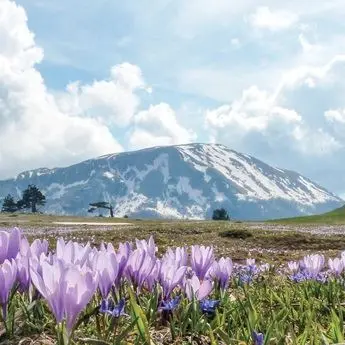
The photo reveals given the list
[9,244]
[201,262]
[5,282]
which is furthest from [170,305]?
[9,244]

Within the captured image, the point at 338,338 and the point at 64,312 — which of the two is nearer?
the point at 64,312

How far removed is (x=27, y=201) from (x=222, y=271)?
431 ft

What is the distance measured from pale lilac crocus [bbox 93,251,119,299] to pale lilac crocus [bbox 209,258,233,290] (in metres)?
1.03

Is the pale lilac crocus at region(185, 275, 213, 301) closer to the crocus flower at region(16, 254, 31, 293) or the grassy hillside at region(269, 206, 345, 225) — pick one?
the crocus flower at region(16, 254, 31, 293)

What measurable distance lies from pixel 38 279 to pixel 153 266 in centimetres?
98

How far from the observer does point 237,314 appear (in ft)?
9.46

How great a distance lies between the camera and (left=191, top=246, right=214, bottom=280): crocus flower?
3273 mm

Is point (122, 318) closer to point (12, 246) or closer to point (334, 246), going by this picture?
point (12, 246)

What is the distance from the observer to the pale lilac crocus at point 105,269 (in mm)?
2494

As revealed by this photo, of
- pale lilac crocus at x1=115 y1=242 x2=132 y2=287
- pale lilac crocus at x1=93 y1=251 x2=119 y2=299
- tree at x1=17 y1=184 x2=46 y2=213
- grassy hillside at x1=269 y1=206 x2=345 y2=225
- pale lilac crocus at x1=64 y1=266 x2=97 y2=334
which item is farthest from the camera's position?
tree at x1=17 y1=184 x2=46 y2=213

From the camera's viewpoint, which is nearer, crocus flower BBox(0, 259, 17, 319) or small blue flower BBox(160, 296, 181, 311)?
crocus flower BBox(0, 259, 17, 319)

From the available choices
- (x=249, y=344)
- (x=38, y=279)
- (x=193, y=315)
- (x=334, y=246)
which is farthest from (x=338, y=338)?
(x=334, y=246)

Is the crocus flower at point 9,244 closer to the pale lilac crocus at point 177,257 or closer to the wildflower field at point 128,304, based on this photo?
the wildflower field at point 128,304

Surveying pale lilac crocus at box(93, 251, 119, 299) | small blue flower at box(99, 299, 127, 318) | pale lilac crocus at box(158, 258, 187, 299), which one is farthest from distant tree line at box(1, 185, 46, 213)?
small blue flower at box(99, 299, 127, 318)
